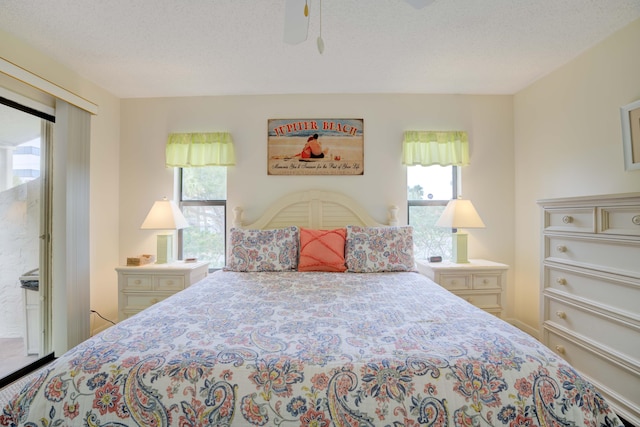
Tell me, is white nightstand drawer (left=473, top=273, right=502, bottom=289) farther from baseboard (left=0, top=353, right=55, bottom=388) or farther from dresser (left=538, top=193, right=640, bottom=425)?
baseboard (left=0, top=353, right=55, bottom=388)

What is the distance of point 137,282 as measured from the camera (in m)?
2.52

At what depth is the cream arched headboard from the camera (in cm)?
292

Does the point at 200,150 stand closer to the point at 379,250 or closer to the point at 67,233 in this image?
the point at 67,233

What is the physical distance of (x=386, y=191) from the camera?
3.00 meters

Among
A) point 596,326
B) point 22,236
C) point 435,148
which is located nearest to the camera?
point 596,326

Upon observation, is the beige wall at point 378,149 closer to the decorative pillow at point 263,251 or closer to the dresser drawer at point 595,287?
the decorative pillow at point 263,251

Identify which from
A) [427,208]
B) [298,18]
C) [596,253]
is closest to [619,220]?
[596,253]

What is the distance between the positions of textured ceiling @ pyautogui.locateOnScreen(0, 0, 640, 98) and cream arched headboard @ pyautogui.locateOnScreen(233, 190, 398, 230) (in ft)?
3.60

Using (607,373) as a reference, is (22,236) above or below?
above

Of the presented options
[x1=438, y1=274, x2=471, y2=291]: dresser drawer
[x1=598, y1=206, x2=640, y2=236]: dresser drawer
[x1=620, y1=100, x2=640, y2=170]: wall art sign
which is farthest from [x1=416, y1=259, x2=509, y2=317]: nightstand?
[x1=620, y1=100, x2=640, y2=170]: wall art sign

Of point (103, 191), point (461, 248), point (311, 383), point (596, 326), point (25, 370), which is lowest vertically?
point (25, 370)

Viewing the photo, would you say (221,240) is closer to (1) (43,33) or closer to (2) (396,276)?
(2) (396,276)

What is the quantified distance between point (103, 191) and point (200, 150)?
102 centimetres

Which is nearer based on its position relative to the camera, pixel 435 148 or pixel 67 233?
pixel 67 233
